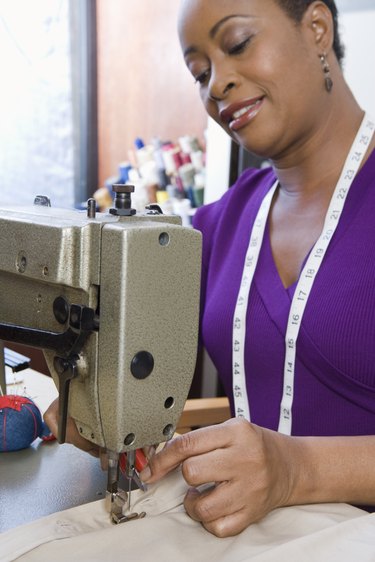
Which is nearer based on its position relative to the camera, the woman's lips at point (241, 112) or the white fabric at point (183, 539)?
the white fabric at point (183, 539)

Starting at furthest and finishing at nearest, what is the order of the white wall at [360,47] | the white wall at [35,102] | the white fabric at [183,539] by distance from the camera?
the white wall at [35,102] → the white wall at [360,47] → the white fabric at [183,539]

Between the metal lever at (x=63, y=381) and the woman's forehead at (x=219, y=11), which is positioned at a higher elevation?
the woman's forehead at (x=219, y=11)

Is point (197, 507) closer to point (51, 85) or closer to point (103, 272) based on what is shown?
point (103, 272)

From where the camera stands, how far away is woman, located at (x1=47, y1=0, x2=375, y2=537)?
1104 mm

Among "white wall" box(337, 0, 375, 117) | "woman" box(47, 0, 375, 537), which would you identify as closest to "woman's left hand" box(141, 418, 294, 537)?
"woman" box(47, 0, 375, 537)

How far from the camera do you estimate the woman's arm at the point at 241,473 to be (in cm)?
81

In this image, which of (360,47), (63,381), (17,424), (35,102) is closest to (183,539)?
(63,381)

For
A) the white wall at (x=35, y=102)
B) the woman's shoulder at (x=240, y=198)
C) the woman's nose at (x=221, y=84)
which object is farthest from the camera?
the white wall at (x=35, y=102)

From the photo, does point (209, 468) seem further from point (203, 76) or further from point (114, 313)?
point (203, 76)

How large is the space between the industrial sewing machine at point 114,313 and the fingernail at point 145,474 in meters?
0.01

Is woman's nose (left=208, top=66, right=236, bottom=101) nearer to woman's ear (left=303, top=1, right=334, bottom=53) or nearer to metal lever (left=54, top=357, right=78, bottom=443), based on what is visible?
woman's ear (left=303, top=1, right=334, bottom=53)

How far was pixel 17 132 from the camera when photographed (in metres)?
3.01

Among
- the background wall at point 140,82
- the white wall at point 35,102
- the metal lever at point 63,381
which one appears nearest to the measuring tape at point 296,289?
the metal lever at point 63,381

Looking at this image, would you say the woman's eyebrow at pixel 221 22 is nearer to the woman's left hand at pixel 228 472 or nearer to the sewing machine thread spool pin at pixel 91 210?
the sewing machine thread spool pin at pixel 91 210
